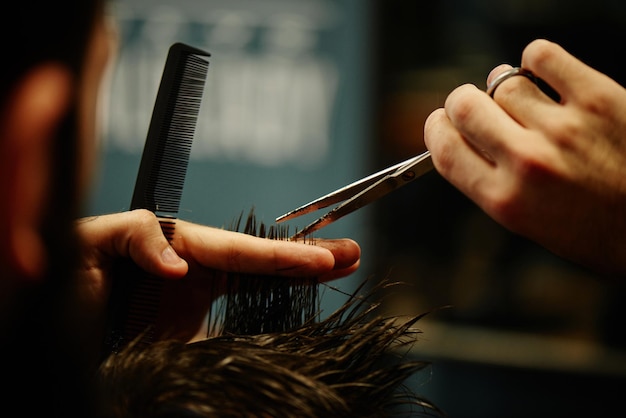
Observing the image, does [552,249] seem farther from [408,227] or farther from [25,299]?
[408,227]

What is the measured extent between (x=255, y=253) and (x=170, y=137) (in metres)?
0.13

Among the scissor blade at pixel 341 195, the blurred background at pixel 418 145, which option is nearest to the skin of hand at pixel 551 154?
the scissor blade at pixel 341 195

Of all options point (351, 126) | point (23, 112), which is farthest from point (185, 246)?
point (351, 126)

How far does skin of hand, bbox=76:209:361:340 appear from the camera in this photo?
1.80 ft

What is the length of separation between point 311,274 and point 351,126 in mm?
981

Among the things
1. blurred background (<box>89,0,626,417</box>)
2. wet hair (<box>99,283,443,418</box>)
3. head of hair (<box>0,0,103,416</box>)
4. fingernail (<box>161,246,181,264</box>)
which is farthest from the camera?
blurred background (<box>89,0,626,417</box>)

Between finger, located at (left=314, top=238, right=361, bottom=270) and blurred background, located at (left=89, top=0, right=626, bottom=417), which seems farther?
blurred background, located at (left=89, top=0, right=626, bottom=417)

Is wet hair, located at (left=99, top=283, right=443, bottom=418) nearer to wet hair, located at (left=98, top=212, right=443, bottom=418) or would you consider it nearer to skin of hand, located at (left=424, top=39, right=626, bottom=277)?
wet hair, located at (left=98, top=212, right=443, bottom=418)

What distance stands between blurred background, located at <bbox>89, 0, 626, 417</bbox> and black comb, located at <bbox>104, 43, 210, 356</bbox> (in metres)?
0.69

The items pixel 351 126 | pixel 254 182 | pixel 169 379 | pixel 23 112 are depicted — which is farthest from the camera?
pixel 351 126

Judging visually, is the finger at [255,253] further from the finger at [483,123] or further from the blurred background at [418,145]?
the blurred background at [418,145]

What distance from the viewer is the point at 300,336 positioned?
0.53m

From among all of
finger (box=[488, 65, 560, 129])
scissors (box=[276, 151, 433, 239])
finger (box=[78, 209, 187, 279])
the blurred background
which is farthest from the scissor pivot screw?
the blurred background

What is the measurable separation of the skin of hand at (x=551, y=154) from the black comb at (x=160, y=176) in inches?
9.7
